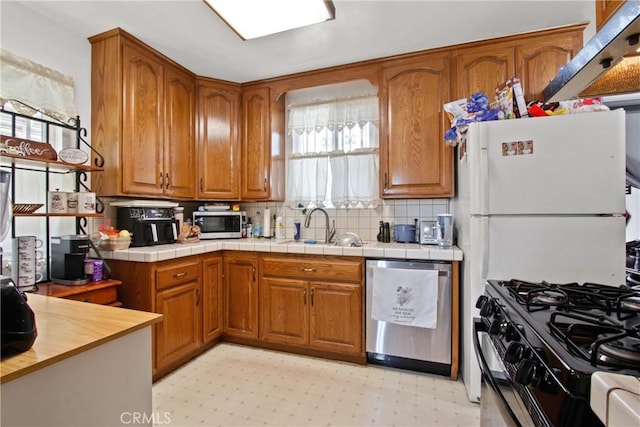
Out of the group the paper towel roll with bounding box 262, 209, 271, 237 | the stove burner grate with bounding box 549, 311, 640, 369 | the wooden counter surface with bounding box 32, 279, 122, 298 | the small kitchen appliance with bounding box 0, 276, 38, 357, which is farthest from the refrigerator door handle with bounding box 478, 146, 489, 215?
the wooden counter surface with bounding box 32, 279, 122, 298

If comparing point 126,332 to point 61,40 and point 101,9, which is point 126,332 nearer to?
point 101,9

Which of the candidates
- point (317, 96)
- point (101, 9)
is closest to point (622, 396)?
point (101, 9)

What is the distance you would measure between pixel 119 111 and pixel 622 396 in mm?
2744

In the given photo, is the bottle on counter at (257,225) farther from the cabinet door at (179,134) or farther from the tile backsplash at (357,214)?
the cabinet door at (179,134)

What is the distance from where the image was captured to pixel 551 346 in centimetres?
69

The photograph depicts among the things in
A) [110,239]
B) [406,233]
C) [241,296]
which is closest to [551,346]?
[406,233]

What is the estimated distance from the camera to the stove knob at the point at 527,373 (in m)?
0.70

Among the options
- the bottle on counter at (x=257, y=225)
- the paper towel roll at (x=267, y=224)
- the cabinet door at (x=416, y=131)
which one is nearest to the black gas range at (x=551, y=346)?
the cabinet door at (x=416, y=131)

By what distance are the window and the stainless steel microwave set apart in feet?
1.90

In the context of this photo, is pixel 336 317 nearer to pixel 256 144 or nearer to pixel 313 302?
pixel 313 302

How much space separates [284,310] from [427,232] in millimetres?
1325

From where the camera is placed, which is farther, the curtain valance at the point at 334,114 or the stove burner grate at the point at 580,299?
the curtain valance at the point at 334,114

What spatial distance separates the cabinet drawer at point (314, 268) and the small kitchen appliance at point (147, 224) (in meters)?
0.82

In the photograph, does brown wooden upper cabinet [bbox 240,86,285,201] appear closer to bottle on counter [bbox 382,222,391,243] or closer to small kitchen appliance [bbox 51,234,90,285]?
bottle on counter [bbox 382,222,391,243]
